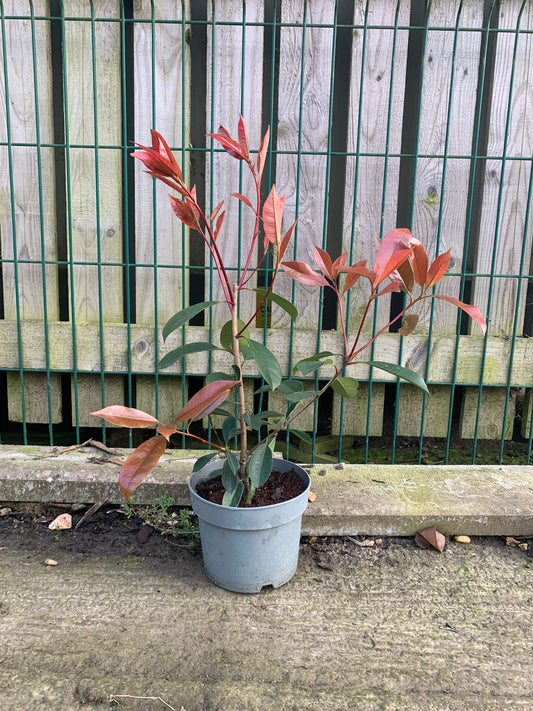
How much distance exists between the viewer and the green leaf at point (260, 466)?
1763mm

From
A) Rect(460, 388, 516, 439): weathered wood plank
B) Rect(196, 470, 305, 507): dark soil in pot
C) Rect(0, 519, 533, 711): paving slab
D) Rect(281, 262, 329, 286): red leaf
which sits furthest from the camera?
Rect(460, 388, 516, 439): weathered wood plank

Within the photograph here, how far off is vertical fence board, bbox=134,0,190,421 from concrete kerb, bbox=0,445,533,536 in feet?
1.42

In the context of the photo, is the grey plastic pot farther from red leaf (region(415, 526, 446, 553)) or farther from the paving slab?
red leaf (region(415, 526, 446, 553))

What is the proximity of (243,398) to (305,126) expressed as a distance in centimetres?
138

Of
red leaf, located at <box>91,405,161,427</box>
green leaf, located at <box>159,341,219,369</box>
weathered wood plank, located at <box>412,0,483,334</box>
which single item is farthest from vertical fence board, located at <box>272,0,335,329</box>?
red leaf, located at <box>91,405,161,427</box>

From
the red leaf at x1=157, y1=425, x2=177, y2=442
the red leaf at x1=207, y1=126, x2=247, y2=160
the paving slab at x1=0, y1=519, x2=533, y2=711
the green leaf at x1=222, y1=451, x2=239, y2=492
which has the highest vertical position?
the red leaf at x1=207, y1=126, x2=247, y2=160

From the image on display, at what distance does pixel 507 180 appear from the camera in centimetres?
259

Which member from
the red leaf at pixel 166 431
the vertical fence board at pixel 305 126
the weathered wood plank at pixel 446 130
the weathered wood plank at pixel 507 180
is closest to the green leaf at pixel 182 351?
the red leaf at pixel 166 431

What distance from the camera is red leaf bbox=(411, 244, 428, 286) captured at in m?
1.66

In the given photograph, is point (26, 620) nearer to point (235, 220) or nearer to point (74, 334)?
point (74, 334)

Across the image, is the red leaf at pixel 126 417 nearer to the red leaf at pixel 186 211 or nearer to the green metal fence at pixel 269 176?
the red leaf at pixel 186 211

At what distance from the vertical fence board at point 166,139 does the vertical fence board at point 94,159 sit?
9 cm

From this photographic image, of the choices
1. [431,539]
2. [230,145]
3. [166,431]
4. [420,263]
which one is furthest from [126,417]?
[431,539]

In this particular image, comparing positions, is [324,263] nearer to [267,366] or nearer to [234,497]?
[267,366]
